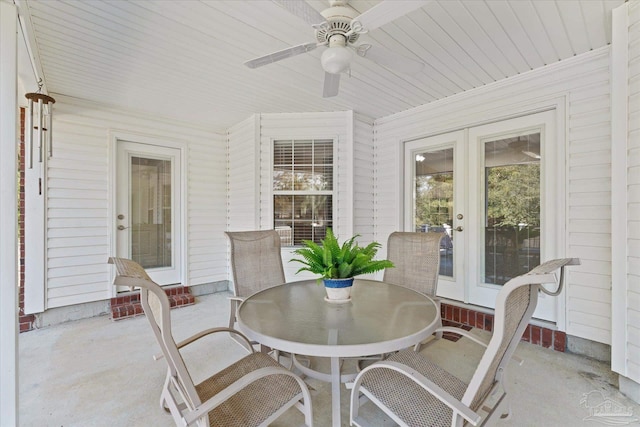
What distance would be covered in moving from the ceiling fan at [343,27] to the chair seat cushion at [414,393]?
173 centimetres

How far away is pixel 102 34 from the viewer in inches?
89.3

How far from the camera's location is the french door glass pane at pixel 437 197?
359 centimetres

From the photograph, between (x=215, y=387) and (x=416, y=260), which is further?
(x=416, y=260)

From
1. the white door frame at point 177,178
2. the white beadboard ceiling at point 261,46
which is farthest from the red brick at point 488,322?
the white door frame at point 177,178

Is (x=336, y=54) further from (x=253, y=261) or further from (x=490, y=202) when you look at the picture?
(x=490, y=202)

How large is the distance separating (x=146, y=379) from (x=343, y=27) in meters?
2.81

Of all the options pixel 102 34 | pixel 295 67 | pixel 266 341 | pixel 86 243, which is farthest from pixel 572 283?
pixel 86 243

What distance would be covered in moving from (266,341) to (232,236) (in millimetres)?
1241

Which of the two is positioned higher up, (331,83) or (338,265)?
(331,83)

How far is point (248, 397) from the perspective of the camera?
140cm

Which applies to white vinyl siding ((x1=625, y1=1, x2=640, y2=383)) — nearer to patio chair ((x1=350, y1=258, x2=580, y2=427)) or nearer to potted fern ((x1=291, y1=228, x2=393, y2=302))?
patio chair ((x1=350, y1=258, x2=580, y2=427))

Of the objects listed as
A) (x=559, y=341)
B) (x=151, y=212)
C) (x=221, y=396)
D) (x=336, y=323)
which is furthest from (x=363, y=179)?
(x=221, y=396)

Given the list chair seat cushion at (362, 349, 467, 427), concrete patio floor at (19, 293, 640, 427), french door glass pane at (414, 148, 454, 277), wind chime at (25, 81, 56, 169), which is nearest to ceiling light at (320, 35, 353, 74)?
chair seat cushion at (362, 349, 467, 427)

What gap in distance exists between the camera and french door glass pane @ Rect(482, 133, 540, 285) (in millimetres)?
2945
